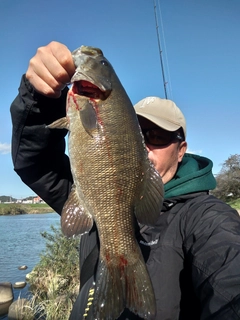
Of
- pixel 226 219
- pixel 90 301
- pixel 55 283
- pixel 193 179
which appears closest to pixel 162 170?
pixel 193 179

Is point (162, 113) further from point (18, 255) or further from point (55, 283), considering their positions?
point (18, 255)

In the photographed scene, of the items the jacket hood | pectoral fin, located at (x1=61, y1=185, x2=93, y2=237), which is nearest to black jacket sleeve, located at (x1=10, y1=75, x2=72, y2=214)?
pectoral fin, located at (x1=61, y1=185, x2=93, y2=237)

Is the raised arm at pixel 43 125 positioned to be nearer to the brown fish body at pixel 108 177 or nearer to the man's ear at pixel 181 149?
the brown fish body at pixel 108 177

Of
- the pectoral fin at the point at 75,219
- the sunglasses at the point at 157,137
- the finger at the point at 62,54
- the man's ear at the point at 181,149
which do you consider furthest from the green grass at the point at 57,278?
the finger at the point at 62,54

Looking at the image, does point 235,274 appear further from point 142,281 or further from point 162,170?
point 162,170

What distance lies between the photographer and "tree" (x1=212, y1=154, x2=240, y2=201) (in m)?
43.2

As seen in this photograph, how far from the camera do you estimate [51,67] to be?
200 centimetres

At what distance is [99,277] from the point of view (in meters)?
1.92

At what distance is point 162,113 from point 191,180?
2.04 feet

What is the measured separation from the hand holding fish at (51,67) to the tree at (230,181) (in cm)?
4294

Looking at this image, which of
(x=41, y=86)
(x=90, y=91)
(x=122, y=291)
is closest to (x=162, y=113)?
(x=90, y=91)

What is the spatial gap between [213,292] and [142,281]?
0.39m

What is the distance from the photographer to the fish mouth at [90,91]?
2.12 meters

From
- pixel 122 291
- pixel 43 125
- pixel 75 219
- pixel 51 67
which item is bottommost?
pixel 122 291
